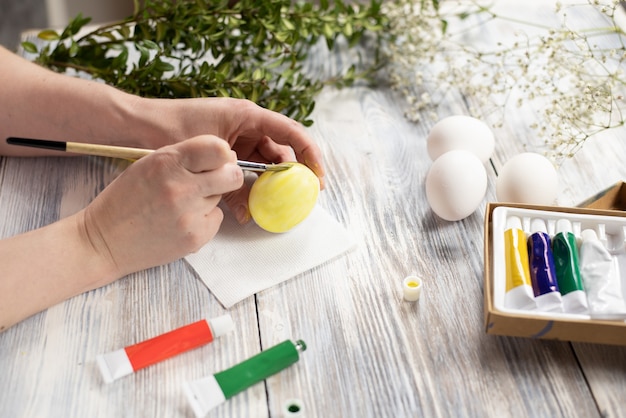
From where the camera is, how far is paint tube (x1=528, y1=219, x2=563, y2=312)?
85cm

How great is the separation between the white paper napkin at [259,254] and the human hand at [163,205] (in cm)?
5

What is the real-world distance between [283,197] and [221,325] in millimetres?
210

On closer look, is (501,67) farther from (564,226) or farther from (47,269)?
(47,269)

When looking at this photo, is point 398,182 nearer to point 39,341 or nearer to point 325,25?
point 325,25

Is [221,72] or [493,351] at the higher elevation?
[221,72]

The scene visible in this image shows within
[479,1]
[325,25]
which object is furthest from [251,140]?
[479,1]

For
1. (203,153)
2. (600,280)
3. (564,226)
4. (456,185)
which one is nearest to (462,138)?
(456,185)

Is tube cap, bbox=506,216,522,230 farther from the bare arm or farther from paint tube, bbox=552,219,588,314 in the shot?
the bare arm

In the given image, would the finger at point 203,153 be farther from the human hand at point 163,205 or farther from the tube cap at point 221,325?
the tube cap at point 221,325

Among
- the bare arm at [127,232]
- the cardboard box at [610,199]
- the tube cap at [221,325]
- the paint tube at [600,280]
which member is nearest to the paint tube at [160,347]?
the tube cap at [221,325]

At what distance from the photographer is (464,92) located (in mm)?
1358

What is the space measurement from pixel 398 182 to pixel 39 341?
2.03ft

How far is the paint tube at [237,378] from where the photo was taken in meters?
0.80

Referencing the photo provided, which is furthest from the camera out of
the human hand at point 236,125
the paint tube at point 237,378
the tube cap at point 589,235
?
the human hand at point 236,125
